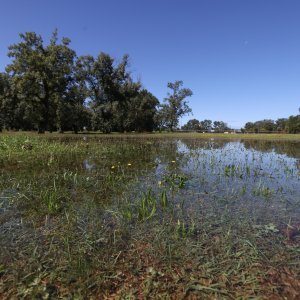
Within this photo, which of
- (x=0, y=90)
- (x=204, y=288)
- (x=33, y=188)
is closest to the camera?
(x=204, y=288)

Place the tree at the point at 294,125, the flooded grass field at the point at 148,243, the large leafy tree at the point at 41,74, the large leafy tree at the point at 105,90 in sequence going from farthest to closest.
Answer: the tree at the point at 294,125
the large leafy tree at the point at 105,90
the large leafy tree at the point at 41,74
the flooded grass field at the point at 148,243

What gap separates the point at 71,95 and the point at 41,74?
6.56m

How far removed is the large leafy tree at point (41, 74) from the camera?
140 ft

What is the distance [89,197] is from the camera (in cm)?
626

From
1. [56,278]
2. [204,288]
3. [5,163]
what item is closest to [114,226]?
[56,278]

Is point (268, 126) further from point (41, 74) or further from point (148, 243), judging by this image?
point (148, 243)

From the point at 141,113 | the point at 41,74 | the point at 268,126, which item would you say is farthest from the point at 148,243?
the point at 268,126

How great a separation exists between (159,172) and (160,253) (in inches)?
236

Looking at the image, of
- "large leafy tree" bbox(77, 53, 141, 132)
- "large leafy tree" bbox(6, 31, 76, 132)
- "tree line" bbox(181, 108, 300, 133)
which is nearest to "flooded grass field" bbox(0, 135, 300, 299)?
"large leafy tree" bbox(6, 31, 76, 132)

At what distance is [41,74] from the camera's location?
4344 centimetres

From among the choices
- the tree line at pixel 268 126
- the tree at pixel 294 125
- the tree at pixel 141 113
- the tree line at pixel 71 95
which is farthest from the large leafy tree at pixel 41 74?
the tree at pixel 294 125

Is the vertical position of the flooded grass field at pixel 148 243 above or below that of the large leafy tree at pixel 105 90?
below

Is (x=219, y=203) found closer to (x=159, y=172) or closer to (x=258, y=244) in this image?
(x=258, y=244)

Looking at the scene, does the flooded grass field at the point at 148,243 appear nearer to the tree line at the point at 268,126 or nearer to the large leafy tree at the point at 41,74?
the large leafy tree at the point at 41,74
